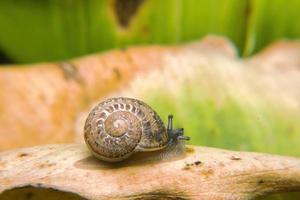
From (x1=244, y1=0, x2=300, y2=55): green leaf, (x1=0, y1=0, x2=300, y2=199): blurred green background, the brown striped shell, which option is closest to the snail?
the brown striped shell

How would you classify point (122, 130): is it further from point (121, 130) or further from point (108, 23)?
point (108, 23)

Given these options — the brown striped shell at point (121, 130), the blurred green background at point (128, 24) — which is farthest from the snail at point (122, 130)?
the blurred green background at point (128, 24)

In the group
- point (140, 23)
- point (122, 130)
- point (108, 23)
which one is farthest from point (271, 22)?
point (122, 130)

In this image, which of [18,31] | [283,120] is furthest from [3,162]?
[18,31]

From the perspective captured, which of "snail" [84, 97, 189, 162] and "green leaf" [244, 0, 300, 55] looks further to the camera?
"green leaf" [244, 0, 300, 55]

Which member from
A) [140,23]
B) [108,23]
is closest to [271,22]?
[140,23]

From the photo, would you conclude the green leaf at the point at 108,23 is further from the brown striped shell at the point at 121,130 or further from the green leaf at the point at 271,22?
the brown striped shell at the point at 121,130

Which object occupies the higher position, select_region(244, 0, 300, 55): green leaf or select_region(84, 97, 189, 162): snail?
select_region(244, 0, 300, 55): green leaf

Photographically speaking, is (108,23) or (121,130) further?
(108,23)

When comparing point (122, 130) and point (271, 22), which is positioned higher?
point (271, 22)

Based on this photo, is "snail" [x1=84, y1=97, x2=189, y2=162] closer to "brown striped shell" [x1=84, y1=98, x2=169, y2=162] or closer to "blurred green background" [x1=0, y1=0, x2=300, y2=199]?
"brown striped shell" [x1=84, y1=98, x2=169, y2=162]
